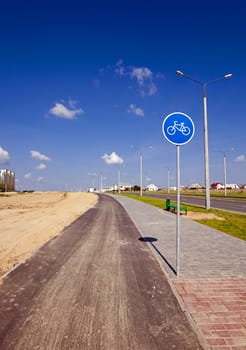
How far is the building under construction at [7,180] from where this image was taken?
10800 cm

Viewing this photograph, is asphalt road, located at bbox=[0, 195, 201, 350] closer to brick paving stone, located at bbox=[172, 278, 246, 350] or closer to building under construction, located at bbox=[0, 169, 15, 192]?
brick paving stone, located at bbox=[172, 278, 246, 350]

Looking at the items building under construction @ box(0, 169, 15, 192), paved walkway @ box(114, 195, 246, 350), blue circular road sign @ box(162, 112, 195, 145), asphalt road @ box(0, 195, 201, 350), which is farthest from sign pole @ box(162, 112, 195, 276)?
building under construction @ box(0, 169, 15, 192)

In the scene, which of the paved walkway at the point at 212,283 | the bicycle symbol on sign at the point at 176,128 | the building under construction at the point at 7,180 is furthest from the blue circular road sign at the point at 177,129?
the building under construction at the point at 7,180

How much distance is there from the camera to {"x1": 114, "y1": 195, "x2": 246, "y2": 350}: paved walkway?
3.03 m

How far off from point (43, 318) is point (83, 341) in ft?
2.69

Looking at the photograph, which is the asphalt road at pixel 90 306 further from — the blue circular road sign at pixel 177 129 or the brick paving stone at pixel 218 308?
the blue circular road sign at pixel 177 129

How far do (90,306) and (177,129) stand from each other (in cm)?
373

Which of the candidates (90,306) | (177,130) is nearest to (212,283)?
(90,306)

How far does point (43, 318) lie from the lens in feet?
10.9

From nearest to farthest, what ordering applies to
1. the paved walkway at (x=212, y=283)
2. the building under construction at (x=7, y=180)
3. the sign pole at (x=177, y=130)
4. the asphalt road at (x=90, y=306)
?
the asphalt road at (x=90, y=306) → the paved walkway at (x=212, y=283) → the sign pole at (x=177, y=130) → the building under construction at (x=7, y=180)

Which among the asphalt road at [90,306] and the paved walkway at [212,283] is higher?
the paved walkway at [212,283]

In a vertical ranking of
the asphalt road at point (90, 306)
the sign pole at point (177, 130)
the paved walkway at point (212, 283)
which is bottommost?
the asphalt road at point (90, 306)

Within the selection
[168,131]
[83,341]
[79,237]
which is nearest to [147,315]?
[83,341]

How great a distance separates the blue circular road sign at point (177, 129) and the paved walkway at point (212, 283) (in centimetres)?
287
